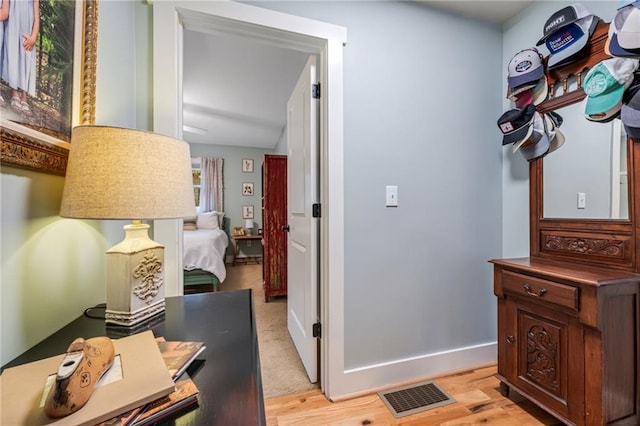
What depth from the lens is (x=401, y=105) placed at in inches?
63.9

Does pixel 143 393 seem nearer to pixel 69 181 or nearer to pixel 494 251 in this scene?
pixel 69 181

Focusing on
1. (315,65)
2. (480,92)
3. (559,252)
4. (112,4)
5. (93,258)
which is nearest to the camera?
(93,258)

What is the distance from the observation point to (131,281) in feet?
2.52

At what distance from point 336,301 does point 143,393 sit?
1156 millimetres

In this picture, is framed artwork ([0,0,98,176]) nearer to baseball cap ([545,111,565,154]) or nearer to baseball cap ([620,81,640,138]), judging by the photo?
baseball cap ([620,81,640,138])

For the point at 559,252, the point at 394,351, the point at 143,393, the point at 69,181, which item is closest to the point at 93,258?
the point at 69,181

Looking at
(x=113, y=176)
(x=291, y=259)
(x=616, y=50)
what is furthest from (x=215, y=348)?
(x=616, y=50)

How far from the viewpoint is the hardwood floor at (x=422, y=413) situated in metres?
1.33

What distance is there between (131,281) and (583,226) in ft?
6.45

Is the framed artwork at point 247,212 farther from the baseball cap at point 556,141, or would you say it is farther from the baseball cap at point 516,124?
the baseball cap at point 556,141

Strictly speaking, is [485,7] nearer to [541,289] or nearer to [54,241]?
[541,289]

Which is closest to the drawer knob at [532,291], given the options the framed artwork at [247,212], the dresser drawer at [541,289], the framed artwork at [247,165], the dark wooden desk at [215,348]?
the dresser drawer at [541,289]

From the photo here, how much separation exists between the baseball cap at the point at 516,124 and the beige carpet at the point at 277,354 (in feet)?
6.13

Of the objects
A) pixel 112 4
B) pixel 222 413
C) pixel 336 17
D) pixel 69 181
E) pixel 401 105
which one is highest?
pixel 336 17
